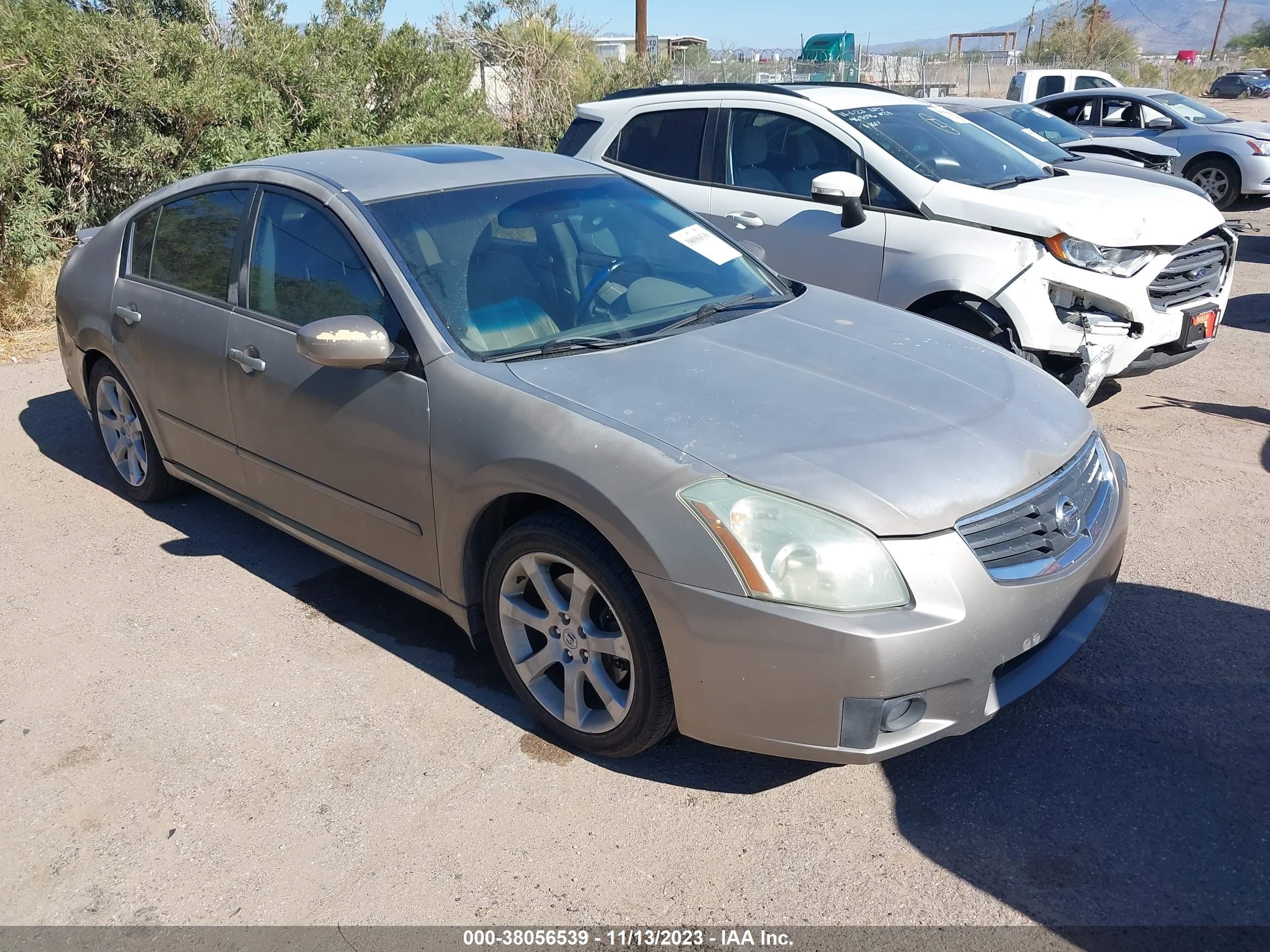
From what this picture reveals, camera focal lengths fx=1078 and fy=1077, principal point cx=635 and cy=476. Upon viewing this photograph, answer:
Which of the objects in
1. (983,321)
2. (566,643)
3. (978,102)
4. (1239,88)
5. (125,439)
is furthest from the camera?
(1239,88)

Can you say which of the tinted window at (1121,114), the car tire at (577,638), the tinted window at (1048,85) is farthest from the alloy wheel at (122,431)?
the tinted window at (1048,85)

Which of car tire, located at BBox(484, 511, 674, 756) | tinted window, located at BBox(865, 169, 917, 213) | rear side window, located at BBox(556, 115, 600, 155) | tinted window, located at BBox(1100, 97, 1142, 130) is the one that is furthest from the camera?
tinted window, located at BBox(1100, 97, 1142, 130)

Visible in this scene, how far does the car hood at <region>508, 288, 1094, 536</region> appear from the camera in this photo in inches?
110

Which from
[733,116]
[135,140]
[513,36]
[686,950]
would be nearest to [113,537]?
[686,950]

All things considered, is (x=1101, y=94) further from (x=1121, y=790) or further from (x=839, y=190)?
(x=1121, y=790)

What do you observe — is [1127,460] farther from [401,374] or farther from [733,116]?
[401,374]

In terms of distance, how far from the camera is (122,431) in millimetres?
5148

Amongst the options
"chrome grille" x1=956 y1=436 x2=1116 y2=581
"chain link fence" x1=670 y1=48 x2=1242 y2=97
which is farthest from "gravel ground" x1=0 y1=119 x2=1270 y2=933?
"chain link fence" x1=670 y1=48 x2=1242 y2=97

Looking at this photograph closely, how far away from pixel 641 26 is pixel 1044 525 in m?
20.6

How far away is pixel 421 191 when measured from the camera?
3861mm

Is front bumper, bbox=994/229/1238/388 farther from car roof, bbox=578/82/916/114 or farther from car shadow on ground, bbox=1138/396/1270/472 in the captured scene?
car roof, bbox=578/82/916/114

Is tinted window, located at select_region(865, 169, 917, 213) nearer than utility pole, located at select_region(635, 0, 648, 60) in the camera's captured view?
Yes

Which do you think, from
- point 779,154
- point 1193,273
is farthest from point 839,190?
point 1193,273

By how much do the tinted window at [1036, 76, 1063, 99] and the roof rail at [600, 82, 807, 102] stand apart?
13.1 metres
